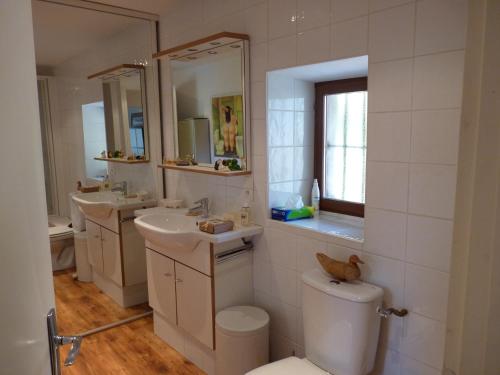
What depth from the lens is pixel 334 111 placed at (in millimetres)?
2330

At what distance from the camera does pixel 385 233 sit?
169cm

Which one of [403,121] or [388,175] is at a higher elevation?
[403,121]

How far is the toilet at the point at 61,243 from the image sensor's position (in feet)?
8.97

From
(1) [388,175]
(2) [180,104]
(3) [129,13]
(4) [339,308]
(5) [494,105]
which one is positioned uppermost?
(3) [129,13]

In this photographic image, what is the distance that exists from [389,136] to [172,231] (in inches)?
49.5

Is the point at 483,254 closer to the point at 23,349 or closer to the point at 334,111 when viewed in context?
the point at 23,349

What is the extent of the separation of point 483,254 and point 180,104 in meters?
2.64

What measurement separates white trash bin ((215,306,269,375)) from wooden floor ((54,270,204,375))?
0.42 metres

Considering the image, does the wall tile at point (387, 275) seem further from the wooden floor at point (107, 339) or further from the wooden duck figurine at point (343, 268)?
the wooden floor at point (107, 339)

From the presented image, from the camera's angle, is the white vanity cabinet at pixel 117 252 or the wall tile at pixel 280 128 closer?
the wall tile at pixel 280 128

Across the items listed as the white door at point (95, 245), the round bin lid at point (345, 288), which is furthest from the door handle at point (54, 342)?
the white door at point (95, 245)

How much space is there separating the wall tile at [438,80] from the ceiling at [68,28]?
192 centimetres

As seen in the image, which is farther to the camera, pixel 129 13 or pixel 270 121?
pixel 129 13

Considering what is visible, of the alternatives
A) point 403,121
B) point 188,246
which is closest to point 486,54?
point 403,121
